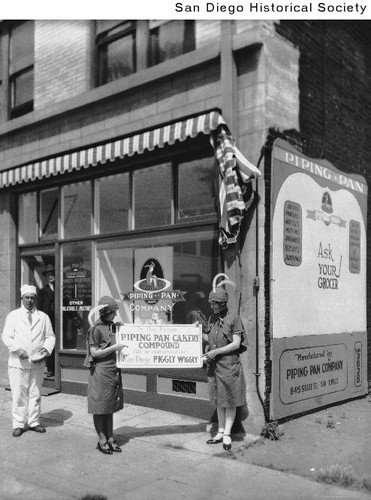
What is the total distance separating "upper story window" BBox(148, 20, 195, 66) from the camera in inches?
318

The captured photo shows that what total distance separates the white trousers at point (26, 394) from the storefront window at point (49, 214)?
3.25 meters

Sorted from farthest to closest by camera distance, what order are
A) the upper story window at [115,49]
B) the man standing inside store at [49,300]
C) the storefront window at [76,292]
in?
the man standing inside store at [49,300] → the storefront window at [76,292] → the upper story window at [115,49]

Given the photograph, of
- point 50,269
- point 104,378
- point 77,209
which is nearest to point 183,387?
point 104,378

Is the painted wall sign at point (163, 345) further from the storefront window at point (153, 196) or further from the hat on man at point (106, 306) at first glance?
the storefront window at point (153, 196)

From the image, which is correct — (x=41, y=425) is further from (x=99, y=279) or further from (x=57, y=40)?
(x=57, y=40)

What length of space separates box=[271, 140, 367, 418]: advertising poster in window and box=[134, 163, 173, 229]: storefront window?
1.76 m

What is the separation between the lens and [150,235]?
8336mm

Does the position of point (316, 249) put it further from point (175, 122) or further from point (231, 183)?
point (175, 122)

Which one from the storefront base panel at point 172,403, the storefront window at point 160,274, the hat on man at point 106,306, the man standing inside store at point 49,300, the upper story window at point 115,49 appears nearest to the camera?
the hat on man at point 106,306

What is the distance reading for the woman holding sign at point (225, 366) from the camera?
6.33 metres

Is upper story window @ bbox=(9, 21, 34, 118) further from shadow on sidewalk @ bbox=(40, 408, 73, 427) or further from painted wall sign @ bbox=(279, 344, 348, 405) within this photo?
painted wall sign @ bbox=(279, 344, 348, 405)

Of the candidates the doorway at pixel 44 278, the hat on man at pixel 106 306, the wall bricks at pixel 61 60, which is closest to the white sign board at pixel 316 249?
the hat on man at pixel 106 306

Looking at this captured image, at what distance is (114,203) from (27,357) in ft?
9.57

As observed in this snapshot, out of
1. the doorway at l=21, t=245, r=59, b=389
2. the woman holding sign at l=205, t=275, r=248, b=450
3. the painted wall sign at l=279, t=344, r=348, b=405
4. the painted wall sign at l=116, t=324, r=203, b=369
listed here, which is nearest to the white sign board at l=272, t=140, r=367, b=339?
the painted wall sign at l=279, t=344, r=348, b=405
